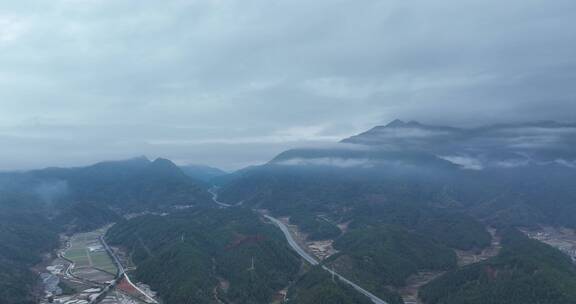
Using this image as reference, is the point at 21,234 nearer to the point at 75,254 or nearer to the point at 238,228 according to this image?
the point at 75,254

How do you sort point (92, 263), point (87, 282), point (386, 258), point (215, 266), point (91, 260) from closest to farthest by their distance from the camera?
point (87, 282) < point (215, 266) < point (386, 258) < point (92, 263) < point (91, 260)

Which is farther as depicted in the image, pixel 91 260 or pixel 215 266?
pixel 91 260

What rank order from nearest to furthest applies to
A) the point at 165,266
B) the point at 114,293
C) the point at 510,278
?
the point at 510,278
the point at 114,293
the point at 165,266

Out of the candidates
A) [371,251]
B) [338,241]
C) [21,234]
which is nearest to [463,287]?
[371,251]

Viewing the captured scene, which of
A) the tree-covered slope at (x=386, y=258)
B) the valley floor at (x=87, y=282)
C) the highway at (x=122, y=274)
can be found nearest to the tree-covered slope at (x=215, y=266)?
the highway at (x=122, y=274)

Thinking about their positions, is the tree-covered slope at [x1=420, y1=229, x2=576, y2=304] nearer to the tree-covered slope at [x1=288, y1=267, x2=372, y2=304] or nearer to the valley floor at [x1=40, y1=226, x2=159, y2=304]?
the tree-covered slope at [x1=288, y1=267, x2=372, y2=304]

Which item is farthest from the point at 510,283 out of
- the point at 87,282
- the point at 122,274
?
the point at 87,282

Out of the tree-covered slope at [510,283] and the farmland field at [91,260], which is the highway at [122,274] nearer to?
the farmland field at [91,260]

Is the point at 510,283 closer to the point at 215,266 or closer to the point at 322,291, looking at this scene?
the point at 322,291
